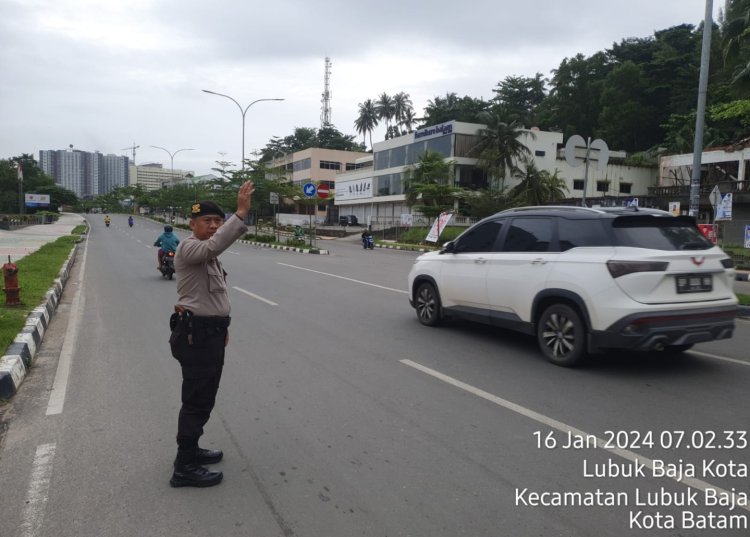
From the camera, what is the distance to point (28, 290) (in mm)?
10008

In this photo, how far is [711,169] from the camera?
37531 mm

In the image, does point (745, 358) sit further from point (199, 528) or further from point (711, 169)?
point (711, 169)

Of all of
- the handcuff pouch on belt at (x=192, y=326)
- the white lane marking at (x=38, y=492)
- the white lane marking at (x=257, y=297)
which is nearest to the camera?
the white lane marking at (x=38, y=492)

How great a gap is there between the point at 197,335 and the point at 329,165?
71.2 metres

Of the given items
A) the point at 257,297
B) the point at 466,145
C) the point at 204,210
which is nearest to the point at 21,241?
the point at 257,297

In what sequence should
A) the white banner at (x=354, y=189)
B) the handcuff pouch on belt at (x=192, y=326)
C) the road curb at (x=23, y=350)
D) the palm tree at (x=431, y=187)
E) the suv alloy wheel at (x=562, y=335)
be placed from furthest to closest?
the white banner at (x=354, y=189), the palm tree at (x=431, y=187), the suv alloy wheel at (x=562, y=335), the road curb at (x=23, y=350), the handcuff pouch on belt at (x=192, y=326)

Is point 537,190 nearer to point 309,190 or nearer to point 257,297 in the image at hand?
point 309,190

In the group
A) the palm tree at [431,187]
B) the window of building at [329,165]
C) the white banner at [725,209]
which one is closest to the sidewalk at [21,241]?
the white banner at [725,209]

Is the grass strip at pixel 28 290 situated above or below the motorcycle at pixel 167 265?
below

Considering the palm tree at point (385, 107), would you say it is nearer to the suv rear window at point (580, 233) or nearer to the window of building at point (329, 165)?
the window of building at point (329, 165)

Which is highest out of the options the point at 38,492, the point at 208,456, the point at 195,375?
the point at 195,375

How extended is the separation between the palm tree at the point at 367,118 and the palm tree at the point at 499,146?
45267mm

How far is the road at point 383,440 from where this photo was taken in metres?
2.98

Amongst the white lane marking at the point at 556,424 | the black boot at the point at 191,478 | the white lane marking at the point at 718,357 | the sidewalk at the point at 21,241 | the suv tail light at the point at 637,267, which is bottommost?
the black boot at the point at 191,478
